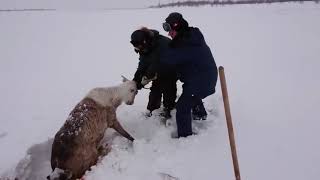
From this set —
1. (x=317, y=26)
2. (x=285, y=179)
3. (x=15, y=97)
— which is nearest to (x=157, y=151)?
(x=285, y=179)

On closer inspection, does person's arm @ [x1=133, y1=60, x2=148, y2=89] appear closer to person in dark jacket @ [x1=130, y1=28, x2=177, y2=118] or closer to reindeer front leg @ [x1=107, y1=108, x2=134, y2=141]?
person in dark jacket @ [x1=130, y1=28, x2=177, y2=118]

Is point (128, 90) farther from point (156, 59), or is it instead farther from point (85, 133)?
point (85, 133)

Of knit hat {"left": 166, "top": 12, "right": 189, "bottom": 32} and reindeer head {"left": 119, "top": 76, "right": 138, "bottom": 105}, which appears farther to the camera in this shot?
reindeer head {"left": 119, "top": 76, "right": 138, "bottom": 105}

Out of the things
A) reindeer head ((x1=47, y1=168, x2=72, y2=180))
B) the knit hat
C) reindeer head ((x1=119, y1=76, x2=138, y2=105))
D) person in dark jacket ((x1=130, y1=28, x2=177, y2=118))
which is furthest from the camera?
reindeer head ((x1=119, y1=76, x2=138, y2=105))

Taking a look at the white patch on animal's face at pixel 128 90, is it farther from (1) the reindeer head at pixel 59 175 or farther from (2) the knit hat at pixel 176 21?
(1) the reindeer head at pixel 59 175

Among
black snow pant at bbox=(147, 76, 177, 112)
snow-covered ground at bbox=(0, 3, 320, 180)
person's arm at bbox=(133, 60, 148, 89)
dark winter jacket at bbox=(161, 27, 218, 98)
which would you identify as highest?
dark winter jacket at bbox=(161, 27, 218, 98)

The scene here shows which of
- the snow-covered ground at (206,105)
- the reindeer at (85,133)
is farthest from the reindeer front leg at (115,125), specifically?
the snow-covered ground at (206,105)

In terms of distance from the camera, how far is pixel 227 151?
4.88 m

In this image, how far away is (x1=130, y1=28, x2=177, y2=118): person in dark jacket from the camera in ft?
17.4

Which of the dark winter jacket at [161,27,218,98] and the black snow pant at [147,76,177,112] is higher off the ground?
the dark winter jacket at [161,27,218,98]

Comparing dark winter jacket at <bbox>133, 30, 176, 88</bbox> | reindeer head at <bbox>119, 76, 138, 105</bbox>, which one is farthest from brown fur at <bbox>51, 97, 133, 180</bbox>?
dark winter jacket at <bbox>133, 30, 176, 88</bbox>

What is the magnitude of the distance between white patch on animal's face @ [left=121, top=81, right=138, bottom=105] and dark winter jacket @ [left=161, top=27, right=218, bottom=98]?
141 centimetres

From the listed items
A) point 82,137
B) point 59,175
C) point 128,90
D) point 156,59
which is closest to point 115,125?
point 128,90

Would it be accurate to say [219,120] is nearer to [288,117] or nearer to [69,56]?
[288,117]
